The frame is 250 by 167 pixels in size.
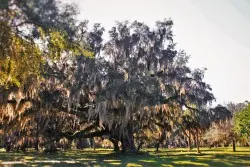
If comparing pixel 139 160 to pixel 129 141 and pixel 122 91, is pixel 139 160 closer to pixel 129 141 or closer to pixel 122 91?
pixel 122 91

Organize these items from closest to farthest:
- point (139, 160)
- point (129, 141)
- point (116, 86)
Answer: point (139, 160), point (116, 86), point (129, 141)

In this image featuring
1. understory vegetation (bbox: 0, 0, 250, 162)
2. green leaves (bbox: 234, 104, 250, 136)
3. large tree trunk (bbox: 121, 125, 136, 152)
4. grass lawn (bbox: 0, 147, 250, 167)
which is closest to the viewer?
grass lawn (bbox: 0, 147, 250, 167)

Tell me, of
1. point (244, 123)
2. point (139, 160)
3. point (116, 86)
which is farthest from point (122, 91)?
point (244, 123)

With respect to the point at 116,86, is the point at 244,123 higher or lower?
lower

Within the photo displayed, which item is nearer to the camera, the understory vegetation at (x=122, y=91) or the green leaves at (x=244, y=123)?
the understory vegetation at (x=122, y=91)

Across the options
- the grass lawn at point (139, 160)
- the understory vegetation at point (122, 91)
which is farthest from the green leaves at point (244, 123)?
the grass lawn at point (139, 160)

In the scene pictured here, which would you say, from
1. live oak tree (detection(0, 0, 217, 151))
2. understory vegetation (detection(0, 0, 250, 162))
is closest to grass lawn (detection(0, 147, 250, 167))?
understory vegetation (detection(0, 0, 250, 162))

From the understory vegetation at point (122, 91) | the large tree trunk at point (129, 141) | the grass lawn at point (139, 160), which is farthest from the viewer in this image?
the large tree trunk at point (129, 141)

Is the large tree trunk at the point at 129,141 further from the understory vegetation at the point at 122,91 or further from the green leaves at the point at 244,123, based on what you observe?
the green leaves at the point at 244,123

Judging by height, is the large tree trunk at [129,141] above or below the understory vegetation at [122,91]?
below

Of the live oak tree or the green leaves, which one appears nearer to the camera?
the live oak tree

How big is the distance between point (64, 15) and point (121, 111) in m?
17.0

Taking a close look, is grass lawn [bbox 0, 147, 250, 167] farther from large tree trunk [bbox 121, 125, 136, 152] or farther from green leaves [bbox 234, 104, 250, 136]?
green leaves [bbox 234, 104, 250, 136]

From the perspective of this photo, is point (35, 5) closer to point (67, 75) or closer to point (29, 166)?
point (29, 166)
